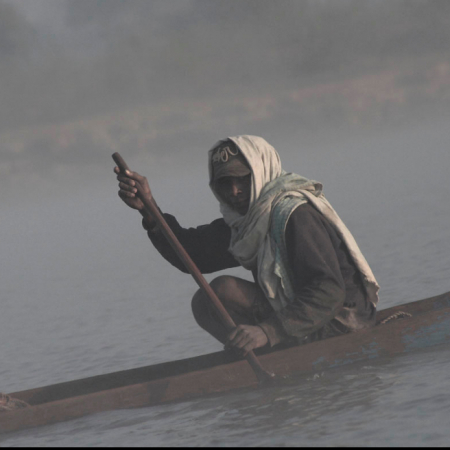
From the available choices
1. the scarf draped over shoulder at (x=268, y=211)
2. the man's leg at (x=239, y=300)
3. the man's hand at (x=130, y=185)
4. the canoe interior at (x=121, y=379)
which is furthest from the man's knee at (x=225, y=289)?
the man's hand at (x=130, y=185)

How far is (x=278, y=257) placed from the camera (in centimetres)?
493

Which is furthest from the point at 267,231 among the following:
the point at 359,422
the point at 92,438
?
the point at 92,438

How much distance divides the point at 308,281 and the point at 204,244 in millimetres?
1079

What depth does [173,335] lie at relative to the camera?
9555 millimetres

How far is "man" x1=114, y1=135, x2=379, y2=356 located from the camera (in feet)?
15.7

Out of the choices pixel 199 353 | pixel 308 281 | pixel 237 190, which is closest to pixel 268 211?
pixel 237 190

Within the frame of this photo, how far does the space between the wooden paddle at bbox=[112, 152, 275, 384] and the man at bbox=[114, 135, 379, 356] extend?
7 centimetres

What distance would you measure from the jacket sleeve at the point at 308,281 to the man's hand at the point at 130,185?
97cm

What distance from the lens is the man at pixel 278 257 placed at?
189 inches

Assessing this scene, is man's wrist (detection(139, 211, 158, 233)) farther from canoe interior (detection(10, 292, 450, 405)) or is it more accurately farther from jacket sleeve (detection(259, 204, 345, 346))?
jacket sleeve (detection(259, 204, 345, 346))

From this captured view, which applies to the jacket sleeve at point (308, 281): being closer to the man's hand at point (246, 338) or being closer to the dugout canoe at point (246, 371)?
the man's hand at point (246, 338)

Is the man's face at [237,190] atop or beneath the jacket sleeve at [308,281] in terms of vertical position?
atop

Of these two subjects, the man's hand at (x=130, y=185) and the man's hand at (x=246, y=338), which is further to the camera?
the man's hand at (x=130, y=185)

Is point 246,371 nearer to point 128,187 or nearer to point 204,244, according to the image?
point 204,244
